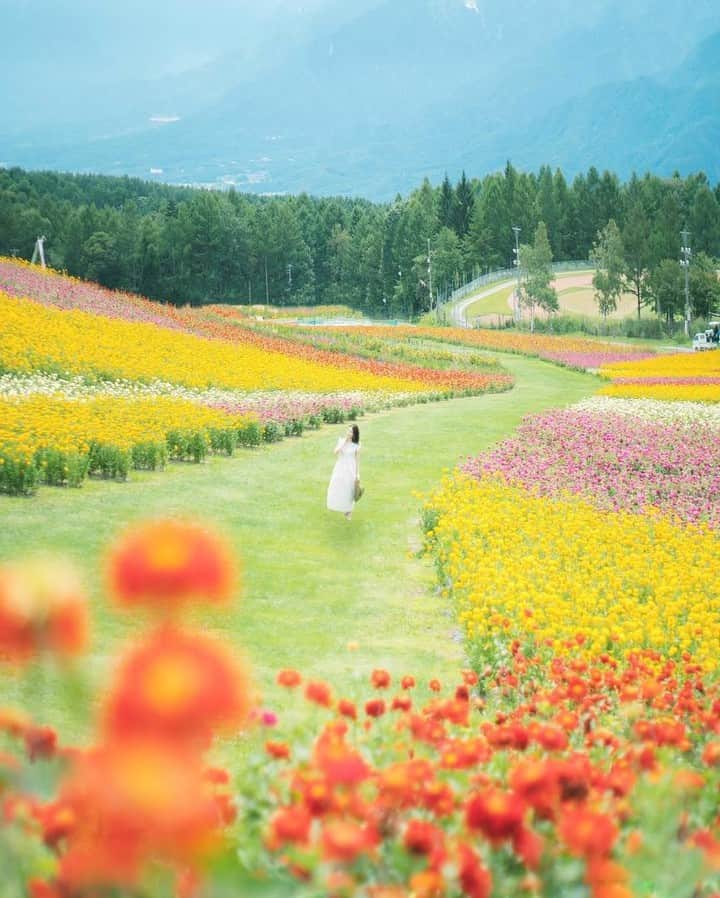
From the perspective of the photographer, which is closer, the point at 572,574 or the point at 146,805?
the point at 146,805

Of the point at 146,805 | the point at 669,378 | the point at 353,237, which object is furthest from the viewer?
the point at 353,237

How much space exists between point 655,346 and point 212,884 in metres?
64.1

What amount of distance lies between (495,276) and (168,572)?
331 ft

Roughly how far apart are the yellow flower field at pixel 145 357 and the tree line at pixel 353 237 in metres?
51.7

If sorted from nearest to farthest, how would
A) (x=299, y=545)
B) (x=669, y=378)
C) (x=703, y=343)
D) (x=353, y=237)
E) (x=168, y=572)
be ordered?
(x=168, y=572), (x=299, y=545), (x=669, y=378), (x=703, y=343), (x=353, y=237)

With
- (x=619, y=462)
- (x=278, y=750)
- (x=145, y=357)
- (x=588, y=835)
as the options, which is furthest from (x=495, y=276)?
(x=588, y=835)

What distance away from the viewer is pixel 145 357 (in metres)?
27.7

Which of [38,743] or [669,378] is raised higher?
[38,743]

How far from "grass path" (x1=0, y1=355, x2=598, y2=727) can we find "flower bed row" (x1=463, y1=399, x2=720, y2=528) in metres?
1.52

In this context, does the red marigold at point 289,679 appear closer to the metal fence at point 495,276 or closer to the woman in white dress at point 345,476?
the woman in white dress at point 345,476

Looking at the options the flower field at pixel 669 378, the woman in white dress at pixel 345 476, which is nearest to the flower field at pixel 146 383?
the woman in white dress at pixel 345 476

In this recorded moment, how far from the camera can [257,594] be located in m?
10.0

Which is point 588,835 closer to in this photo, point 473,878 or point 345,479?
point 473,878

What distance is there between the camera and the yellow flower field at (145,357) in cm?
2469
